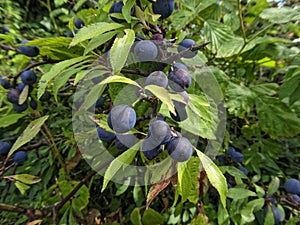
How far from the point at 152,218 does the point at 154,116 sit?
1.69ft

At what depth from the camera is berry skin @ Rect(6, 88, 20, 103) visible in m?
0.88

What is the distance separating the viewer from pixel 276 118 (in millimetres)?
1001

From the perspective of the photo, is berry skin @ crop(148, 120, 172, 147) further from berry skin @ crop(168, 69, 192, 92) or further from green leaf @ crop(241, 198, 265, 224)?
green leaf @ crop(241, 198, 265, 224)

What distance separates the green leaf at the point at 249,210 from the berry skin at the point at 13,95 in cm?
73

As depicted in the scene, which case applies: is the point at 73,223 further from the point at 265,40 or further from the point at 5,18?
the point at 5,18

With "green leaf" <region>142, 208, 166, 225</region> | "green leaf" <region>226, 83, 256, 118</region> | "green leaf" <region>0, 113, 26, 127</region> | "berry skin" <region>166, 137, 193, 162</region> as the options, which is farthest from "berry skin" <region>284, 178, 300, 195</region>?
"green leaf" <region>0, 113, 26, 127</region>

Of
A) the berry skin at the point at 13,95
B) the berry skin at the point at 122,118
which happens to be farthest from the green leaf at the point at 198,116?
the berry skin at the point at 13,95

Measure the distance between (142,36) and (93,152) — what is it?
1.28 feet

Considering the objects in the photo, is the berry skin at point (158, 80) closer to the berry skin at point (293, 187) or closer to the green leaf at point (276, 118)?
the green leaf at point (276, 118)

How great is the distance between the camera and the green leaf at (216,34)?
0.97 meters

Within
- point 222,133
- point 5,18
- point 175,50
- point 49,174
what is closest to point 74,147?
point 49,174

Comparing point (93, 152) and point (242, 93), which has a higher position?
point (242, 93)

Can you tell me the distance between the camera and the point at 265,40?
3.11 feet

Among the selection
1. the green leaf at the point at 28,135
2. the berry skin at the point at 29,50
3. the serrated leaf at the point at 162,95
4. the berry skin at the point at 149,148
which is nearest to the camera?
the serrated leaf at the point at 162,95
